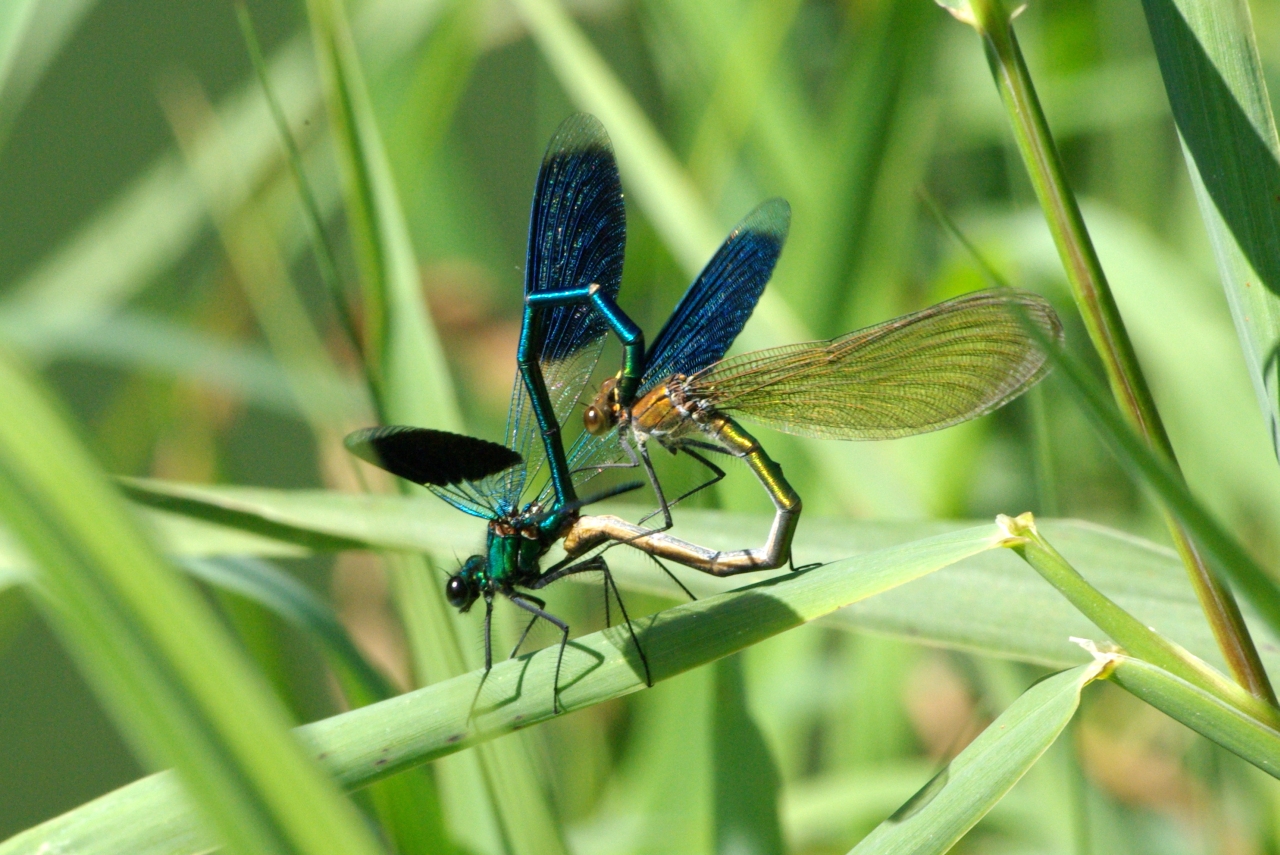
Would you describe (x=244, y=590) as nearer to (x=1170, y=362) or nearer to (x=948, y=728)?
(x=1170, y=362)

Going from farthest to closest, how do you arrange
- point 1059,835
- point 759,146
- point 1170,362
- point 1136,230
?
1. point 759,146
2. point 1136,230
3. point 1170,362
4. point 1059,835

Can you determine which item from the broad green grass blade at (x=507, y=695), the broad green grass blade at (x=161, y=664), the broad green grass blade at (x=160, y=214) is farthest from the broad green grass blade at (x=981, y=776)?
the broad green grass blade at (x=160, y=214)

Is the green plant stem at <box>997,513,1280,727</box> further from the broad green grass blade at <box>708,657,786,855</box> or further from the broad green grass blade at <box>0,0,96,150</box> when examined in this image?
the broad green grass blade at <box>0,0,96,150</box>

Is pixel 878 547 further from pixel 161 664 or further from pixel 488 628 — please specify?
pixel 161 664

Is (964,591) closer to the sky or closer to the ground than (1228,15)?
closer to the ground

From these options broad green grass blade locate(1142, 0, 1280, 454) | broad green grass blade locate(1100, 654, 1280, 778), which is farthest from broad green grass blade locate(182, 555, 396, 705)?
broad green grass blade locate(1142, 0, 1280, 454)

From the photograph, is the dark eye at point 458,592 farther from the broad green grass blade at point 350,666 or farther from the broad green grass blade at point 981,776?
the broad green grass blade at point 981,776

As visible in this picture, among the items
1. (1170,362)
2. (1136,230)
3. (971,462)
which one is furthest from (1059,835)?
(1136,230)
